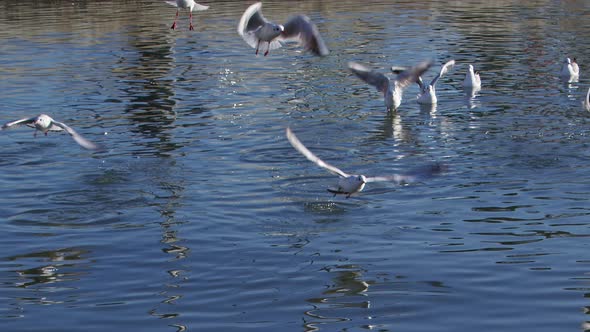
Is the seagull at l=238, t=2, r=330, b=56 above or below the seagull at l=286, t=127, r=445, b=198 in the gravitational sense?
above

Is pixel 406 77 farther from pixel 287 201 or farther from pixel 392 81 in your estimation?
pixel 287 201

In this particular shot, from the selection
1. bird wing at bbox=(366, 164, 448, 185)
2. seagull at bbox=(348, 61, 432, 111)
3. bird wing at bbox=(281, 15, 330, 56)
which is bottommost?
seagull at bbox=(348, 61, 432, 111)

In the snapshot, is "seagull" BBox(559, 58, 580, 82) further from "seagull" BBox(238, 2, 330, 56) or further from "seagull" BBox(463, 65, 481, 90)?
"seagull" BBox(238, 2, 330, 56)

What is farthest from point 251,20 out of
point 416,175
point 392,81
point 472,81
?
point 472,81

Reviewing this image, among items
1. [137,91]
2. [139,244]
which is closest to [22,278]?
[139,244]

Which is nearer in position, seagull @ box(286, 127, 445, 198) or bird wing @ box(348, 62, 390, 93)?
seagull @ box(286, 127, 445, 198)

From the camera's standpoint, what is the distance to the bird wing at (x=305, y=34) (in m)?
18.3

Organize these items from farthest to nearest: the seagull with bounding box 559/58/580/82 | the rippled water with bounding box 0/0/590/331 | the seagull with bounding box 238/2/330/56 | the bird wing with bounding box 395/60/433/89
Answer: the seagull with bounding box 559/58/580/82 → the bird wing with bounding box 395/60/433/89 → the seagull with bounding box 238/2/330/56 → the rippled water with bounding box 0/0/590/331

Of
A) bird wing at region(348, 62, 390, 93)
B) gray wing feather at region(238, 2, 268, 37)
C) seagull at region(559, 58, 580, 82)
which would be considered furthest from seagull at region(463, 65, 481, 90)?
gray wing feather at region(238, 2, 268, 37)

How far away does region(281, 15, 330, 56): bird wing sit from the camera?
720 inches

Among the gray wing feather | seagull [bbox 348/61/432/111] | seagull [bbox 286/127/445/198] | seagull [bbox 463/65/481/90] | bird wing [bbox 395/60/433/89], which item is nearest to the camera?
seagull [bbox 286/127/445/198]

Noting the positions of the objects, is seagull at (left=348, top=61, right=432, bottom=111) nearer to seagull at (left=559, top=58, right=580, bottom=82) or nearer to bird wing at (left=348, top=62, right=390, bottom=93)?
bird wing at (left=348, top=62, right=390, bottom=93)

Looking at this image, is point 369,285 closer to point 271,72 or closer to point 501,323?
point 501,323

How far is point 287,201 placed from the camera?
54.6ft
